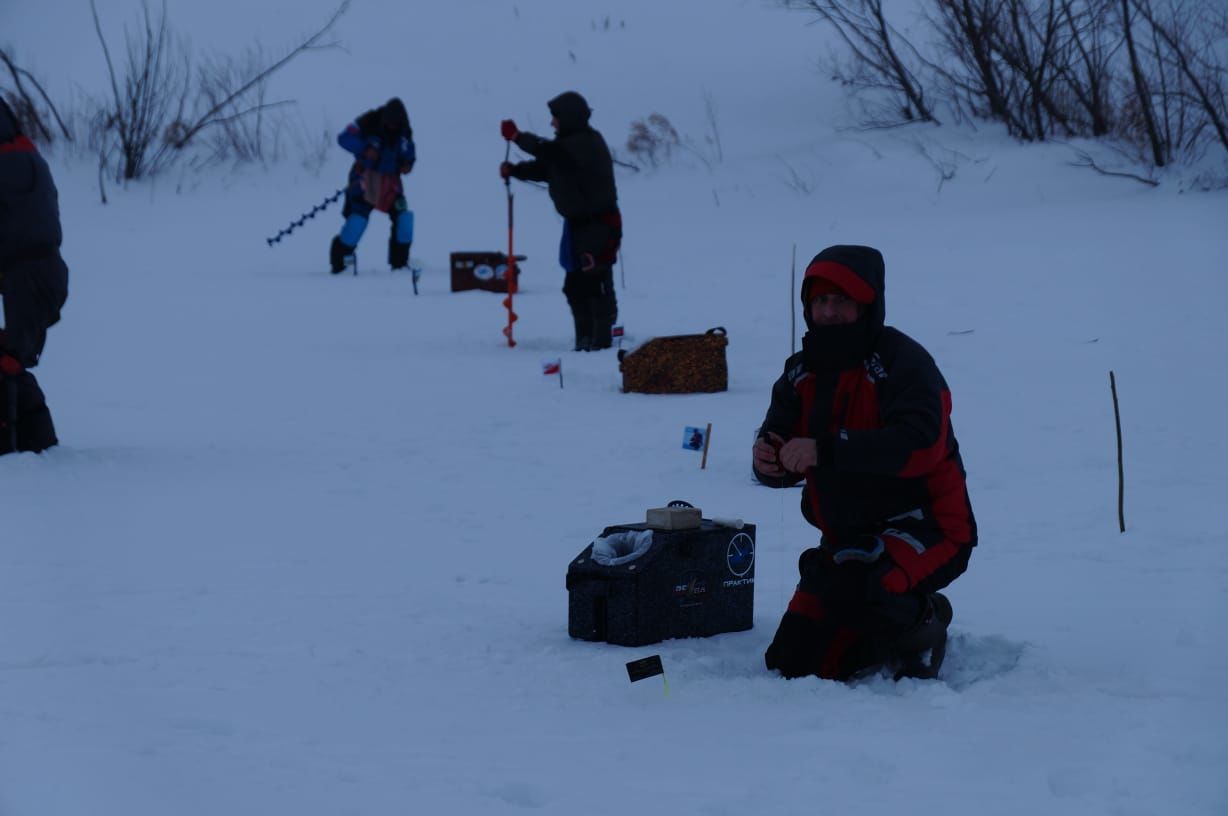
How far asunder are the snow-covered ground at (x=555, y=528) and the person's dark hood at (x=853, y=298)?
827 mm

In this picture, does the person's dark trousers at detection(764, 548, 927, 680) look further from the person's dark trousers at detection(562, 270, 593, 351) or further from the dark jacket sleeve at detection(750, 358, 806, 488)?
the person's dark trousers at detection(562, 270, 593, 351)

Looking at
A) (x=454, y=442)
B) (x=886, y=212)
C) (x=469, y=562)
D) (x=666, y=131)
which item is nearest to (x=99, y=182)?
(x=666, y=131)

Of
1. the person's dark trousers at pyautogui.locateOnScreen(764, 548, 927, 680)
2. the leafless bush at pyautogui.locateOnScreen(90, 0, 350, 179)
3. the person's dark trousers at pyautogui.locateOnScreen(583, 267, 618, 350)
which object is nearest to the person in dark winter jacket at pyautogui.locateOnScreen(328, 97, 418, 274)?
the leafless bush at pyautogui.locateOnScreen(90, 0, 350, 179)

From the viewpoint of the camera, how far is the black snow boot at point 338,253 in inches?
591

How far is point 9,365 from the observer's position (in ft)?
22.4

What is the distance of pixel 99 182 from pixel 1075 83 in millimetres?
11081

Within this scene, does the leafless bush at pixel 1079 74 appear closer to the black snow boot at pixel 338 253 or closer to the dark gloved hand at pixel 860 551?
the black snow boot at pixel 338 253

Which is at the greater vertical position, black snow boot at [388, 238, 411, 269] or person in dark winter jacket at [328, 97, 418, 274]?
person in dark winter jacket at [328, 97, 418, 274]

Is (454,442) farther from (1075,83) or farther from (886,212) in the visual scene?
(1075,83)

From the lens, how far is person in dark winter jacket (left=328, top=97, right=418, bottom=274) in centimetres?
1478

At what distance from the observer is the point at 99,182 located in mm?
18438

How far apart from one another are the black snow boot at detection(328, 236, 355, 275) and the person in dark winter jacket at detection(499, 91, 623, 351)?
4606 mm

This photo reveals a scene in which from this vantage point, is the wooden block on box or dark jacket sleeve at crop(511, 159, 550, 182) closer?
the wooden block on box

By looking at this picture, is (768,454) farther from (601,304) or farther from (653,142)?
(653,142)
